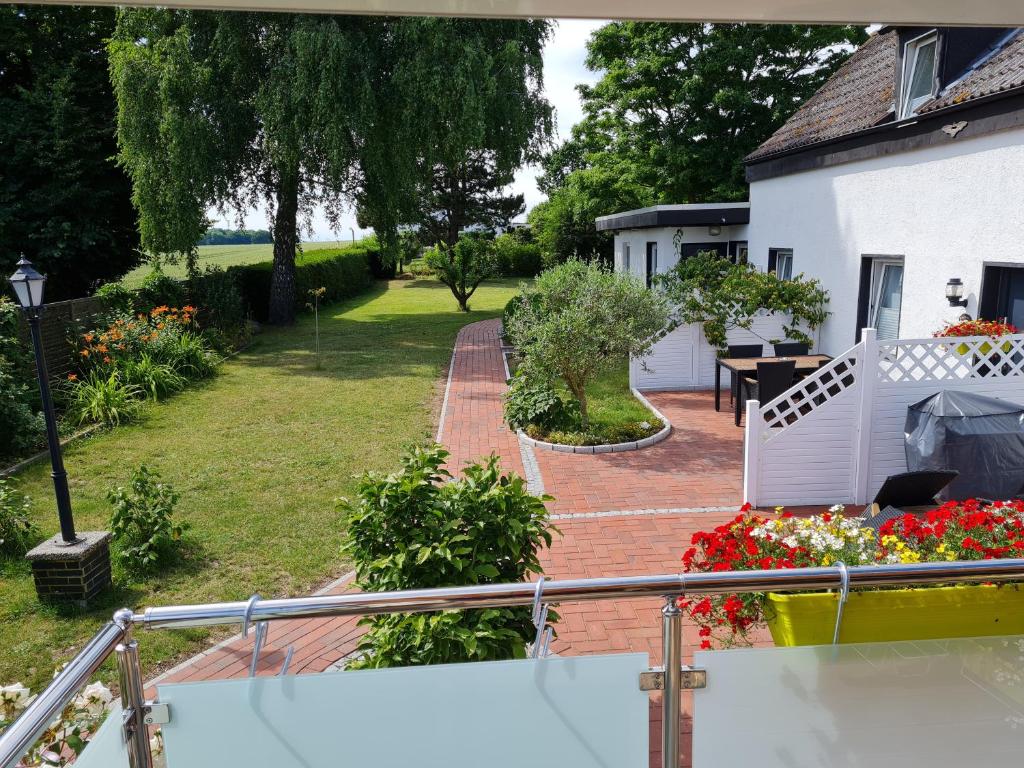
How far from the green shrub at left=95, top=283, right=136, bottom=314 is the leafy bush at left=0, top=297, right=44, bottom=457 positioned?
3665 mm

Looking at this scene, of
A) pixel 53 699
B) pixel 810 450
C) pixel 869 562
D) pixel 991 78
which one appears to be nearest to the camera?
pixel 53 699

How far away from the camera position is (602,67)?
93.2 feet

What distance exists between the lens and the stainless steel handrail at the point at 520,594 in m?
2.07

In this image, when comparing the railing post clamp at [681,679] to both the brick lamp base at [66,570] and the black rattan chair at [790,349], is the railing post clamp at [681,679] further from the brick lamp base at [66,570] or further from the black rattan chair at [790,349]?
the black rattan chair at [790,349]

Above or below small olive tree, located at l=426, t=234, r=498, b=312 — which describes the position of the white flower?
below

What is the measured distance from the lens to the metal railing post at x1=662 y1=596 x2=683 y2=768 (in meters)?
2.21

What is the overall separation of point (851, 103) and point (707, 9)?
39.7 feet

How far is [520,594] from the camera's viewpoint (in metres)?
2.15

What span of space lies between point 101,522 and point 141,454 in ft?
8.84

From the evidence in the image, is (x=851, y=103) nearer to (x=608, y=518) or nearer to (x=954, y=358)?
(x=954, y=358)

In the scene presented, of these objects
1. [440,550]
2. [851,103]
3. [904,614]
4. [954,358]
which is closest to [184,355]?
→ [440,550]

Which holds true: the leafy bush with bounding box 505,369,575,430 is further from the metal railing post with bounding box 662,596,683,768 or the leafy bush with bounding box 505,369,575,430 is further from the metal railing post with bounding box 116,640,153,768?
the metal railing post with bounding box 116,640,153,768

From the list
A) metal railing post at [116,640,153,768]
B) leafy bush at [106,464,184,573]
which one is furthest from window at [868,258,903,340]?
metal railing post at [116,640,153,768]

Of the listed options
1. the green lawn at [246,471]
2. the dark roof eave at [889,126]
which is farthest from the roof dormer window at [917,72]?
the green lawn at [246,471]
